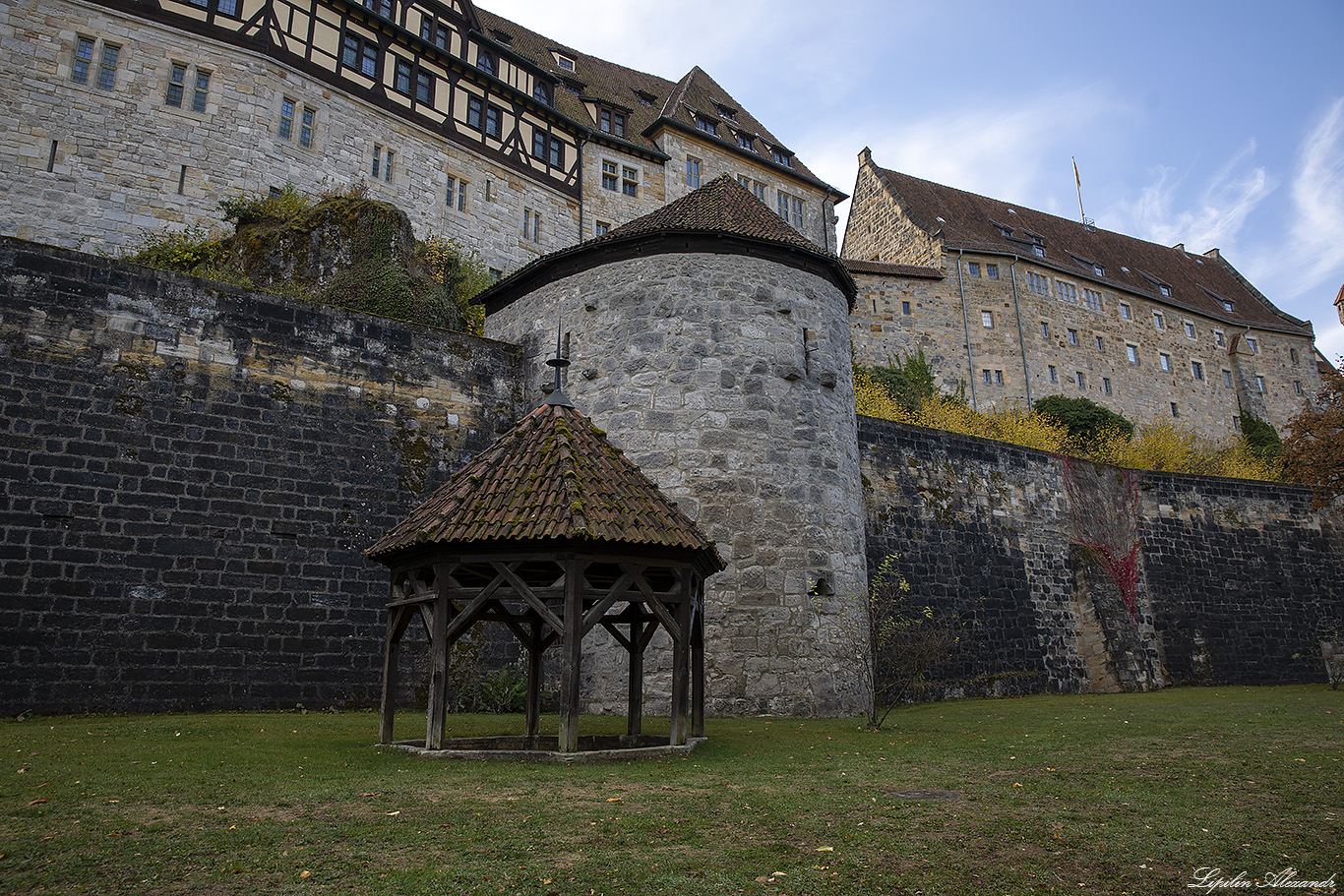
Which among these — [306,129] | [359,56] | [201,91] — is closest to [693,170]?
[359,56]

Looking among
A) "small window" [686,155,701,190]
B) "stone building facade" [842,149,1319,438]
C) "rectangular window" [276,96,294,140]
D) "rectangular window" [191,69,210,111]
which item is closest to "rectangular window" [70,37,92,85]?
"rectangular window" [191,69,210,111]

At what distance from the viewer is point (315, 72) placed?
84.4 feet

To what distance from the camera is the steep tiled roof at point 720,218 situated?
Result: 1385cm

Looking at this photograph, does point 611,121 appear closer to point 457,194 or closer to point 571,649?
point 457,194

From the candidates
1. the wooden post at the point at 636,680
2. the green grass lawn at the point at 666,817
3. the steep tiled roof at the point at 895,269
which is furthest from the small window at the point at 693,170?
the green grass lawn at the point at 666,817

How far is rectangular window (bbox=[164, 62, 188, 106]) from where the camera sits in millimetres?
23406

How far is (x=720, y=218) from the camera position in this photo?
14.3 m

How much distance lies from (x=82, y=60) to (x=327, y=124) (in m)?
6.10

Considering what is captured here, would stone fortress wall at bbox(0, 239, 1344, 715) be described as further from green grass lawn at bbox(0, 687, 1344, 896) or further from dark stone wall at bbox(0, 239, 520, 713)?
green grass lawn at bbox(0, 687, 1344, 896)

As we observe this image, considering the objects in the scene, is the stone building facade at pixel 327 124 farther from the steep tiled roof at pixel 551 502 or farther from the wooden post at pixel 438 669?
the wooden post at pixel 438 669

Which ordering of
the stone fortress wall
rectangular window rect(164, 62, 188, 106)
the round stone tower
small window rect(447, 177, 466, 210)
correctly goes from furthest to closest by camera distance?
small window rect(447, 177, 466, 210) → rectangular window rect(164, 62, 188, 106) → the round stone tower → the stone fortress wall

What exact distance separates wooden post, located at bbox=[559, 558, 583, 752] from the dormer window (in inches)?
1180

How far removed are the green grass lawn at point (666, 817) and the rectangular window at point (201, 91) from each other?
20746 millimetres

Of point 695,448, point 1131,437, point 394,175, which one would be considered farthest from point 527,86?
point 1131,437
